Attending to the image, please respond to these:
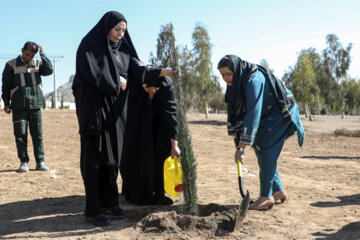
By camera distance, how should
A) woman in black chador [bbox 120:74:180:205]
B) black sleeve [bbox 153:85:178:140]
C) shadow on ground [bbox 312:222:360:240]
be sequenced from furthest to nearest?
woman in black chador [bbox 120:74:180:205] → black sleeve [bbox 153:85:178:140] → shadow on ground [bbox 312:222:360:240]

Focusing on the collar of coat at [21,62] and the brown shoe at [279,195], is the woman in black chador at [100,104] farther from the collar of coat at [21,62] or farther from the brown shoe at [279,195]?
the collar of coat at [21,62]

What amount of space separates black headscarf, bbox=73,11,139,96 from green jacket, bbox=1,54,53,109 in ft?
9.15

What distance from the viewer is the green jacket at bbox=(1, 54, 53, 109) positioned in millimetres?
5656

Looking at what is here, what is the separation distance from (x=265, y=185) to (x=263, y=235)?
2.42ft

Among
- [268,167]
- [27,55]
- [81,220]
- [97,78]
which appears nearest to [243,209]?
[268,167]

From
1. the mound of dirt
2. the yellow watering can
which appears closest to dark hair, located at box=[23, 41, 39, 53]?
the yellow watering can

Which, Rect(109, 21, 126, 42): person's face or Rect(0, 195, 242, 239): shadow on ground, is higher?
Rect(109, 21, 126, 42): person's face

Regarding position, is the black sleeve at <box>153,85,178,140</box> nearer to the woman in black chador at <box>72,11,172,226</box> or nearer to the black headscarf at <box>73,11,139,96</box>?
the woman in black chador at <box>72,11,172,226</box>

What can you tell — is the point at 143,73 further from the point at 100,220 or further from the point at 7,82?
the point at 7,82

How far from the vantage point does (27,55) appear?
5609mm

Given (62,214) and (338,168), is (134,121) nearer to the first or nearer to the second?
(62,214)

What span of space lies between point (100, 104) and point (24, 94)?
9.97ft

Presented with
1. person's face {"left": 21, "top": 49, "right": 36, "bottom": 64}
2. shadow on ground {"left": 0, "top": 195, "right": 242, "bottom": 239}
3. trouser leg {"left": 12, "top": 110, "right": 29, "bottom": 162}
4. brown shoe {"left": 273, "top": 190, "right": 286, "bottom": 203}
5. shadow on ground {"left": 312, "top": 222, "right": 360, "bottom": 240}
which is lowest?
shadow on ground {"left": 312, "top": 222, "right": 360, "bottom": 240}

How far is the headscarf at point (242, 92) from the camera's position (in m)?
3.56
